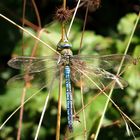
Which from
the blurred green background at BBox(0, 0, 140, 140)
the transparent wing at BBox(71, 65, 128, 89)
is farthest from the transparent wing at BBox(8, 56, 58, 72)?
the blurred green background at BBox(0, 0, 140, 140)

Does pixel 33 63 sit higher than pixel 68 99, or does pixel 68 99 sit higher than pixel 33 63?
pixel 33 63

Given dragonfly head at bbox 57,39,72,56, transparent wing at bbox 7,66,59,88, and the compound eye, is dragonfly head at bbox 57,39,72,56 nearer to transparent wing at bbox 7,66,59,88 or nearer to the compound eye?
the compound eye

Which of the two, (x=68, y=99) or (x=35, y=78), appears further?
(x=35, y=78)

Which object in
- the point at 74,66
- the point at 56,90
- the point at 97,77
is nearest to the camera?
the point at 74,66

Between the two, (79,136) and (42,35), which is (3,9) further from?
(79,136)

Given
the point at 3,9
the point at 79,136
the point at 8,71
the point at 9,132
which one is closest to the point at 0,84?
the point at 8,71

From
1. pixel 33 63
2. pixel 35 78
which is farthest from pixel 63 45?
pixel 35 78

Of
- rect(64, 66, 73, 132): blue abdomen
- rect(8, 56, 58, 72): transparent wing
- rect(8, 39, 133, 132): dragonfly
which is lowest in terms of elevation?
rect(64, 66, 73, 132): blue abdomen

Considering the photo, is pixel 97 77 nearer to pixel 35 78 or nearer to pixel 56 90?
pixel 35 78

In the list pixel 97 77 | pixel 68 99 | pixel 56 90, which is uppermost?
pixel 56 90

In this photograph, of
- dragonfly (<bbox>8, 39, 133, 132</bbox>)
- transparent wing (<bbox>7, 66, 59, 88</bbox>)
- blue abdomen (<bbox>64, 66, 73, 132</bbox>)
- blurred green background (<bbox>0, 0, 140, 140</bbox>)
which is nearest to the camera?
blue abdomen (<bbox>64, 66, 73, 132</bbox>)
